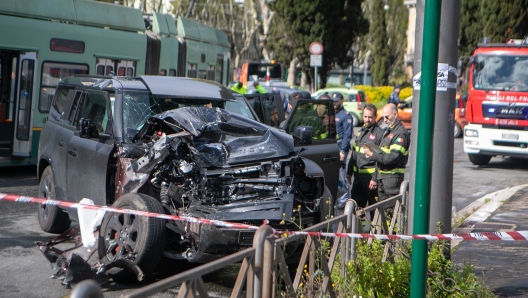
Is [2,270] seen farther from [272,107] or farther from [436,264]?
[272,107]

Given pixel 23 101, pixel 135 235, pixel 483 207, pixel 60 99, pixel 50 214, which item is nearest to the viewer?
pixel 135 235

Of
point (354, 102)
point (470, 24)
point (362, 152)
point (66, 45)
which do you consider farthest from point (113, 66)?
point (470, 24)

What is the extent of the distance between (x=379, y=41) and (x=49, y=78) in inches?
1857

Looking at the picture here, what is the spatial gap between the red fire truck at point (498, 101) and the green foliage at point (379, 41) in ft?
134

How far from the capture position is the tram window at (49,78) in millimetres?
13906

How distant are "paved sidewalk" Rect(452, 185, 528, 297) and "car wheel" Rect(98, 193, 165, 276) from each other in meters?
2.85

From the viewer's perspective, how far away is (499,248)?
335 inches

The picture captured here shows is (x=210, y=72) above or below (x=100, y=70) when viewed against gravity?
above

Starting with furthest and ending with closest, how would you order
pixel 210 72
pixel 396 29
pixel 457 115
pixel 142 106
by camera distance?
pixel 396 29
pixel 457 115
pixel 210 72
pixel 142 106

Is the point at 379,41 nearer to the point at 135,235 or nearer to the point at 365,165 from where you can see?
the point at 365,165

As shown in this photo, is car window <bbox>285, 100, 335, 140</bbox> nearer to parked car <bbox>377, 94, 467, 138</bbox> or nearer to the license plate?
the license plate

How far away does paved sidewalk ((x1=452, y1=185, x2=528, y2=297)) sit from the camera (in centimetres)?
688

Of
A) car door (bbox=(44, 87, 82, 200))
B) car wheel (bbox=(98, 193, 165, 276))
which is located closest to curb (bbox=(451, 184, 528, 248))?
car wheel (bbox=(98, 193, 165, 276))

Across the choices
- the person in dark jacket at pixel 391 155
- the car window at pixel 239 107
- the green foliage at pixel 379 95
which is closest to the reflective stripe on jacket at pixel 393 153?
the person in dark jacket at pixel 391 155
